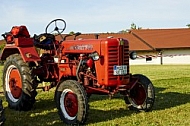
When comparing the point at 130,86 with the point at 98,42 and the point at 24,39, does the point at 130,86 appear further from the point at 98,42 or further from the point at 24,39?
the point at 24,39

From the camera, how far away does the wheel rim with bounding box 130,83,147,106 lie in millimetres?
7633

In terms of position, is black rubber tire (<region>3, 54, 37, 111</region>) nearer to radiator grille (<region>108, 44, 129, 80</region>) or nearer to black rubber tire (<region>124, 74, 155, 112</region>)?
radiator grille (<region>108, 44, 129, 80</region>)

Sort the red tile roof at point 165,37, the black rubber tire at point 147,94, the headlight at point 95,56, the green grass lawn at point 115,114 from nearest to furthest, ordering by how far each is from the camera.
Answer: the green grass lawn at point 115,114, the headlight at point 95,56, the black rubber tire at point 147,94, the red tile roof at point 165,37

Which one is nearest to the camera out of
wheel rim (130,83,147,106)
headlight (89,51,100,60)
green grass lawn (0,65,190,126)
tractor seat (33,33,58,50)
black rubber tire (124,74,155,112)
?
green grass lawn (0,65,190,126)

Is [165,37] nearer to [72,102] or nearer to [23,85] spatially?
[23,85]

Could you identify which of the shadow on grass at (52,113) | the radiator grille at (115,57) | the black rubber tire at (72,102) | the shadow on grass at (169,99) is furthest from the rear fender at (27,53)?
the shadow on grass at (169,99)

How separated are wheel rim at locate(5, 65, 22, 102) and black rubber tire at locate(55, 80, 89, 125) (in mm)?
1635

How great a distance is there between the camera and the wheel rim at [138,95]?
25.0 ft

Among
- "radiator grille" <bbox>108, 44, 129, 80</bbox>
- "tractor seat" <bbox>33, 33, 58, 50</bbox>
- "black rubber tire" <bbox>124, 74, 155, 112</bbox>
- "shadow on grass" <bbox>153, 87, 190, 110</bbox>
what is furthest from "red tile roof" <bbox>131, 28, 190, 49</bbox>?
"radiator grille" <bbox>108, 44, 129, 80</bbox>

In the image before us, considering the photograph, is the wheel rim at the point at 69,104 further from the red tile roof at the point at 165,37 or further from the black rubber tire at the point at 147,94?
the red tile roof at the point at 165,37

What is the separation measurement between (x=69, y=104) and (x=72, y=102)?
0.08m

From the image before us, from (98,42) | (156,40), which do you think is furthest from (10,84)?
(156,40)

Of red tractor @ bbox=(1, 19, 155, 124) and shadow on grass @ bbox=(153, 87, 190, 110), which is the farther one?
shadow on grass @ bbox=(153, 87, 190, 110)

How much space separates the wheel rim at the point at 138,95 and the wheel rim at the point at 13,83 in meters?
2.45
